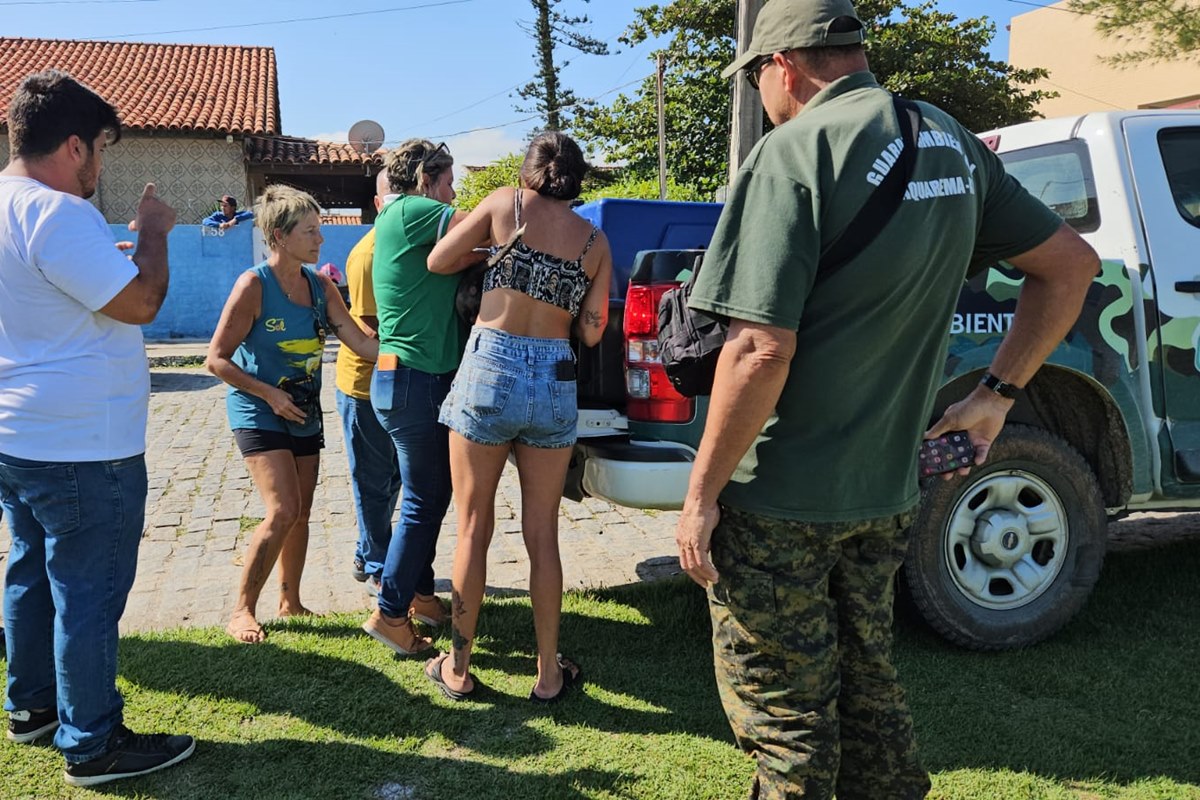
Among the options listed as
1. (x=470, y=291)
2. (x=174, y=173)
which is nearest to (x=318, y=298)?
(x=470, y=291)

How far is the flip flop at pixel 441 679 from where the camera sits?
3.39 metres

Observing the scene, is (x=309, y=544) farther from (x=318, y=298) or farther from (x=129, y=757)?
(x=129, y=757)

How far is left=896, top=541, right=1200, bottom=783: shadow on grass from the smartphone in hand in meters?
1.18

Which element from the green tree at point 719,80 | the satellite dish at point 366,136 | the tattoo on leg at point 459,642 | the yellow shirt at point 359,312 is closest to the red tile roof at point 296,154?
the satellite dish at point 366,136

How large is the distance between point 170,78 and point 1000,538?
902 inches

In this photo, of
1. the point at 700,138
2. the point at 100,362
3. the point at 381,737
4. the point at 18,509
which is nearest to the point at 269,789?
the point at 381,737

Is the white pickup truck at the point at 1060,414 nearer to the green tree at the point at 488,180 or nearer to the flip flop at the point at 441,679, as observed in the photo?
the flip flop at the point at 441,679

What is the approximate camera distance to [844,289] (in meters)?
1.96

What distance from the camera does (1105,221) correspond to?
388 cm

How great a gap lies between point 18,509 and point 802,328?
2439mm

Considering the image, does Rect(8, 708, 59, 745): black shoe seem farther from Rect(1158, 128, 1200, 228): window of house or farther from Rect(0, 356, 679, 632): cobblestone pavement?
Rect(1158, 128, 1200, 228): window of house

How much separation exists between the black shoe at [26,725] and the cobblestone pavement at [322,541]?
3.48 ft

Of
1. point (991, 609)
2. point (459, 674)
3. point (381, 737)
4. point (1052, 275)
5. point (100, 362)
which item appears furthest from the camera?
point (991, 609)

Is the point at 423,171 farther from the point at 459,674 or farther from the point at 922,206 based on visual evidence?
the point at 922,206
